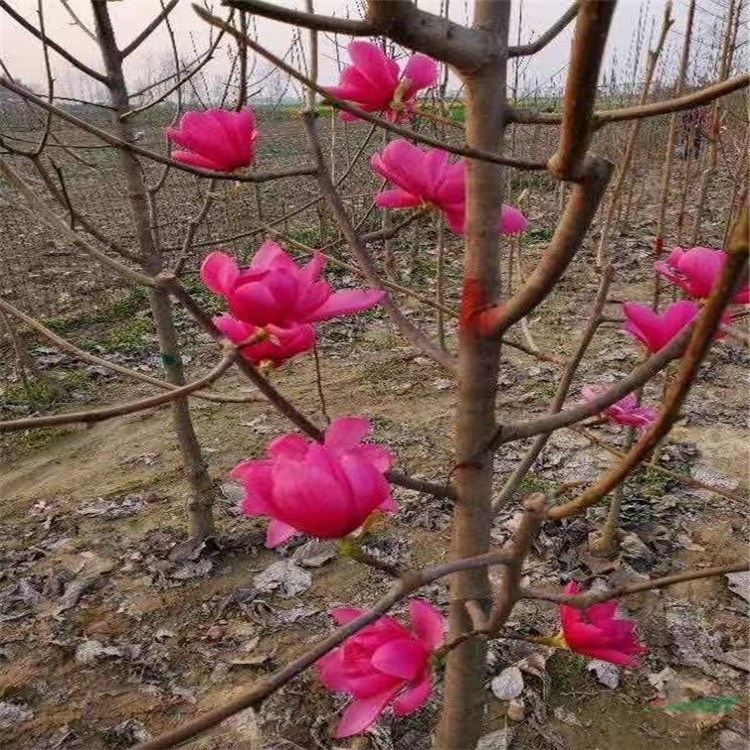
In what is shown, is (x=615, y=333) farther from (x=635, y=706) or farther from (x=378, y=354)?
(x=635, y=706)

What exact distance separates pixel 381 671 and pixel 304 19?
0.60 meters

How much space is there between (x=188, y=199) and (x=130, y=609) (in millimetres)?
7954

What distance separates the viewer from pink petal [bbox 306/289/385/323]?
644 mm

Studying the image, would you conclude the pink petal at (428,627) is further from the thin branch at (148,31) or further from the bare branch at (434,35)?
the thin branch at (148,31)

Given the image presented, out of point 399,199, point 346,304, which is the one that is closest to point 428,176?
point 399,199

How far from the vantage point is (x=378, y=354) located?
4668mm

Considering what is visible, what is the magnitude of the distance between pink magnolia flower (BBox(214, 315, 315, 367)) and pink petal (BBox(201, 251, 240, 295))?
3 cm

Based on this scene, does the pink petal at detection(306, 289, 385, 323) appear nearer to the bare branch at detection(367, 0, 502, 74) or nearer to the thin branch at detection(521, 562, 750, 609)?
the bare branch at detection(367, 0, 502, 74)

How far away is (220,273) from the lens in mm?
666

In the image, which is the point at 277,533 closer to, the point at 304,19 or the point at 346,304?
the point at 346,304

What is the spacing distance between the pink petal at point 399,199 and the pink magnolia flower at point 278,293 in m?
0.18

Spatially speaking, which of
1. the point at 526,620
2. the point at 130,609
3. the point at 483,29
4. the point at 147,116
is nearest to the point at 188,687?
the point at 130,609

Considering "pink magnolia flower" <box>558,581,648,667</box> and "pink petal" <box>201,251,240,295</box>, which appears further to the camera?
"pink magnolia flower" <box>558,581,648,667</box>

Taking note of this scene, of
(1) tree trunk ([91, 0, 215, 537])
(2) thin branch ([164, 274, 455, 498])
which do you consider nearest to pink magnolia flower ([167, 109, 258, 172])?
(2) thin branch ([164, 274, 455, 498])
